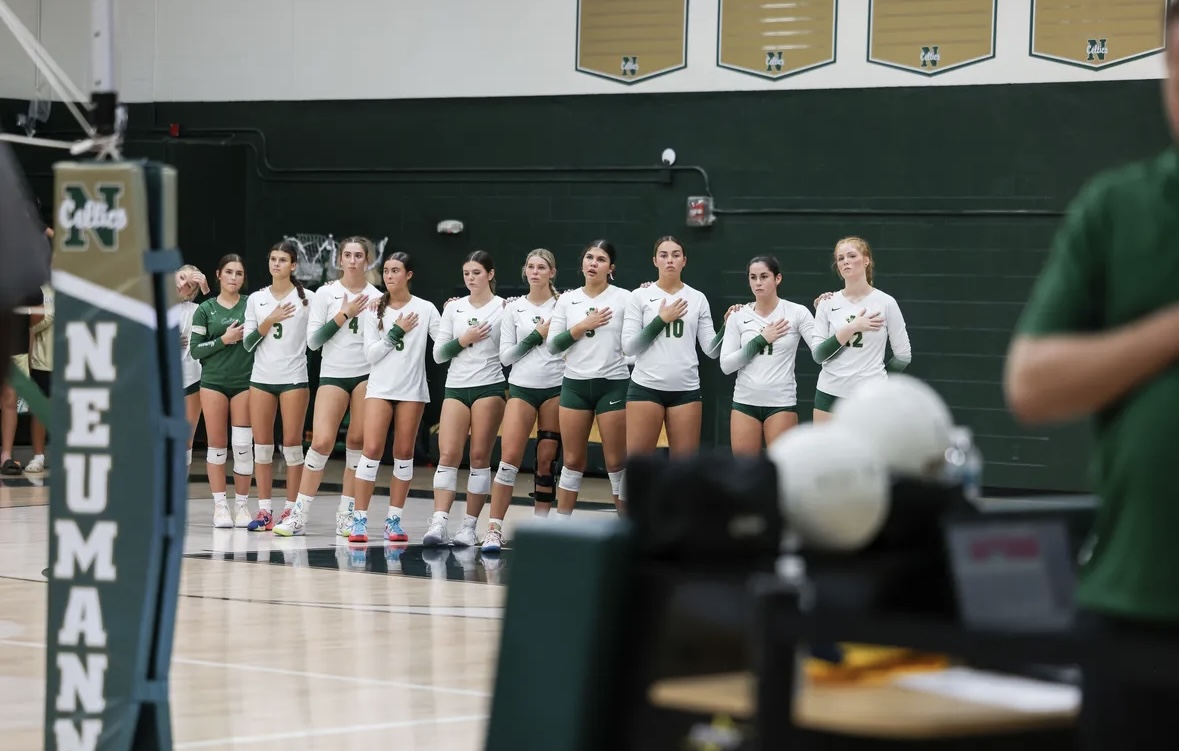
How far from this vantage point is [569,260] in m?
14.3

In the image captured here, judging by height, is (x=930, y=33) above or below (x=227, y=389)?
above

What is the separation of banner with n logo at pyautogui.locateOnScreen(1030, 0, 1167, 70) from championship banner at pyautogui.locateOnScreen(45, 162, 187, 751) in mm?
9654

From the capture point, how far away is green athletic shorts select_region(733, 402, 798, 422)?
1009 cm

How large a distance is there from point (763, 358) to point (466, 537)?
2.22 metres

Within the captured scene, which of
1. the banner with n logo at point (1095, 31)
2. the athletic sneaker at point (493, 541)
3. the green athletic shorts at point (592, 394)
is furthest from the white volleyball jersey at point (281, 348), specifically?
the banner with n logo at point (1095, 31)

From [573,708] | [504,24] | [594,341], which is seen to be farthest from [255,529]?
[573,708]

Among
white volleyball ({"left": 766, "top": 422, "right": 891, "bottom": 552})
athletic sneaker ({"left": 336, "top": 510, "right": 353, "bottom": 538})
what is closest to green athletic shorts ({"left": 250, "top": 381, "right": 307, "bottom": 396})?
athletic sneaker ({"left": 336, "top": 510, "right": 353, "bottom": 538})

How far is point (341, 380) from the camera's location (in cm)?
1065

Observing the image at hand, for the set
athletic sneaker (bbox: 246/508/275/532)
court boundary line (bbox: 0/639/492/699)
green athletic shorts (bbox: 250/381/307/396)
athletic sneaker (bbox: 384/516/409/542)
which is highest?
green athletic shorts (bbox: 250/381/307/396)

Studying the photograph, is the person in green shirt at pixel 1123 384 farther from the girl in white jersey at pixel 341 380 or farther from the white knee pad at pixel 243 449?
the white knee pad at pixel 243 449

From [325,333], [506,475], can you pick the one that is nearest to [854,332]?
[506,475]

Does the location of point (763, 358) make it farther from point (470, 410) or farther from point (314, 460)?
point (314, 460)

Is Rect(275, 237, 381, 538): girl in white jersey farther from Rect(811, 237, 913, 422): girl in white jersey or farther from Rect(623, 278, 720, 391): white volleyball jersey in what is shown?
Rect(811, 237, 913, 422): girl in white jersey

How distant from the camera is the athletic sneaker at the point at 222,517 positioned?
10758 mm
